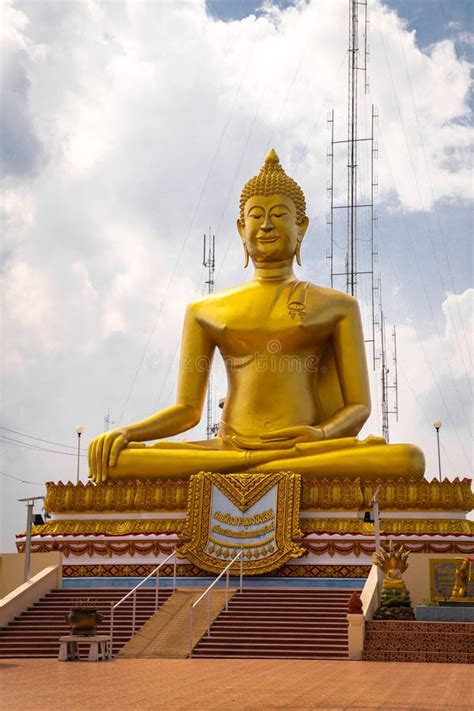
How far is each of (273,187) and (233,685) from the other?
40.4ft

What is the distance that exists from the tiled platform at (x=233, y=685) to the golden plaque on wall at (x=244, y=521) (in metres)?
4.35

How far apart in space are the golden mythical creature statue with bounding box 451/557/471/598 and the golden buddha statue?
2845mm

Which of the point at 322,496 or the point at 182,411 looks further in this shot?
the point at 182,411

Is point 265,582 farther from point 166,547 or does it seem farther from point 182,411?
point 182,411

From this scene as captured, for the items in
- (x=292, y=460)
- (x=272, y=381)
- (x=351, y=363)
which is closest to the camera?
(x=292, y=460)

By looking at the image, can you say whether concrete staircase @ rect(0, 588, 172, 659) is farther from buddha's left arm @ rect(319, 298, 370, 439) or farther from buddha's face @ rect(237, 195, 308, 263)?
buddha's face @ rect(237, 195, 308, 263)

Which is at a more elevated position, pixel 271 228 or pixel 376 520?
pixel 271 228

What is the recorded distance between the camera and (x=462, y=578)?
1503cm

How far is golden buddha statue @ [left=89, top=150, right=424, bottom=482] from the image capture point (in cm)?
1802

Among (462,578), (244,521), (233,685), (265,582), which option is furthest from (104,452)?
(233,685)

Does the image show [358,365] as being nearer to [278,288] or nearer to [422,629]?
[278,288]

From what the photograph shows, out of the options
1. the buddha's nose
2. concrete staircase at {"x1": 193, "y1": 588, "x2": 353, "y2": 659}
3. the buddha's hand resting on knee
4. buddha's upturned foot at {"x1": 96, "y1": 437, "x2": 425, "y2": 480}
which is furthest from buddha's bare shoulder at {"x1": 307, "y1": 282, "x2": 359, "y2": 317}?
concrete staircase at {"x1": 193, "y1": 588, "x2": 353, "y2": 659}

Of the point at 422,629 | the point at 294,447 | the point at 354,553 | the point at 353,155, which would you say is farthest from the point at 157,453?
the point at 353,155

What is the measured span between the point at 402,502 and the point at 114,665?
7086 mm
